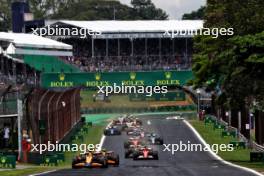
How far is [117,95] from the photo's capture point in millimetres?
104750

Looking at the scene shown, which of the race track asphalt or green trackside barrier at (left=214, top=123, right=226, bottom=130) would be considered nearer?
the race track asphalt

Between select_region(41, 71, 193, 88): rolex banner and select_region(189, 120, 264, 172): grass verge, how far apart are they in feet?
16.9

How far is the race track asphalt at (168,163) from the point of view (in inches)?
1249

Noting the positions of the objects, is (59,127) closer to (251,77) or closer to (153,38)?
(251,77)

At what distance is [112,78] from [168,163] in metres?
22.4

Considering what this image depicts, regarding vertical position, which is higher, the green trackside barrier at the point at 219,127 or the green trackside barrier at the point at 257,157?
the green trackside barrier at the point at 219,127

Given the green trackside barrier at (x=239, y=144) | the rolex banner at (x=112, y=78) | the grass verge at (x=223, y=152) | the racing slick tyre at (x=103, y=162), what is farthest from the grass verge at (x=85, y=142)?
the green trackside barrier at (x=239, y=144)

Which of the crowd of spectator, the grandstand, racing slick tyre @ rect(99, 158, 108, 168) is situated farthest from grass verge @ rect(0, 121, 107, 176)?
the crowd of spectator

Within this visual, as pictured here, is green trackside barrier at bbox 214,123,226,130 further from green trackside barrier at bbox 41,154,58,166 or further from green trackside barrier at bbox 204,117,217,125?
green trackside barrier at bbox 41,154,58,166

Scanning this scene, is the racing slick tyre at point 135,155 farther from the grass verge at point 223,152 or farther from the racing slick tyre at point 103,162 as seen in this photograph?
the racing slick tyre at point 103,162

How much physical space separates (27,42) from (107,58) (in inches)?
1697

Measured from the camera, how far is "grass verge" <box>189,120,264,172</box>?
143ft

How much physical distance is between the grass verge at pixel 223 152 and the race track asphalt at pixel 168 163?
951mm

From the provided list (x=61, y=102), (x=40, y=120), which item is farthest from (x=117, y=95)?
(x=40, y=120)
